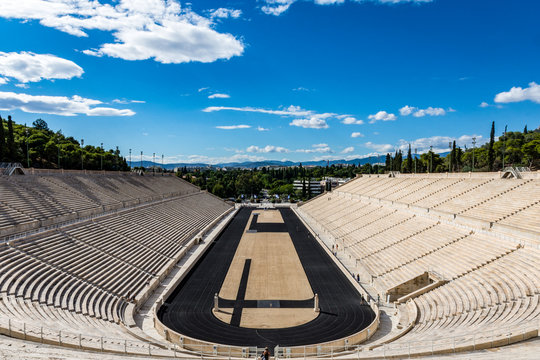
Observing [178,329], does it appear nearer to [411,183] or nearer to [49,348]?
[49,348]

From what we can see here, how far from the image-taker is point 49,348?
9398 mm

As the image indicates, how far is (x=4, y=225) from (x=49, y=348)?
1313cm

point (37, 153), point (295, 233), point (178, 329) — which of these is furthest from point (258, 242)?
point (37, 153)

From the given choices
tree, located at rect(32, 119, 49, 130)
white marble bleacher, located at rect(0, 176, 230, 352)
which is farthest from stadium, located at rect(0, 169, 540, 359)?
tree, located at rect(32, 119, 49, 130)

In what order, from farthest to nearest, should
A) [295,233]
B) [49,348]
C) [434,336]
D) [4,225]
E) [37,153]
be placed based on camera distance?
[37,153] → [295,233] → [4,225] → [434,336] → [49,348]

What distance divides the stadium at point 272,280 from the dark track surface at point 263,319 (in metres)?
0.10

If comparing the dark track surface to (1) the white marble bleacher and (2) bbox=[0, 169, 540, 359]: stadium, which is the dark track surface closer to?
(2) bbox=[0, 169, 540, 359]: stadium

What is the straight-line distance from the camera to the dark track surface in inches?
597

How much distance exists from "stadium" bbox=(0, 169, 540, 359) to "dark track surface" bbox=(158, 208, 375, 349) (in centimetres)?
10

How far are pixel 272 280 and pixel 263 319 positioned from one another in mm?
6350

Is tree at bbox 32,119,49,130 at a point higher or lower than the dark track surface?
higher

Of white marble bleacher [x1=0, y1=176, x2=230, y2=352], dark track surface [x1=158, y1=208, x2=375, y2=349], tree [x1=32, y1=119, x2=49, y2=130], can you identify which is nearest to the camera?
white marble bleacher [x1=0, y1=176, x2=230, y2=352]

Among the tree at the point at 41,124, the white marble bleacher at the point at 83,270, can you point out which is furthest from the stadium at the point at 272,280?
the tree at the point at 41,124

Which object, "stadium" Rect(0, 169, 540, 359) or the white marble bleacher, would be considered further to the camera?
the white marble bleacher
